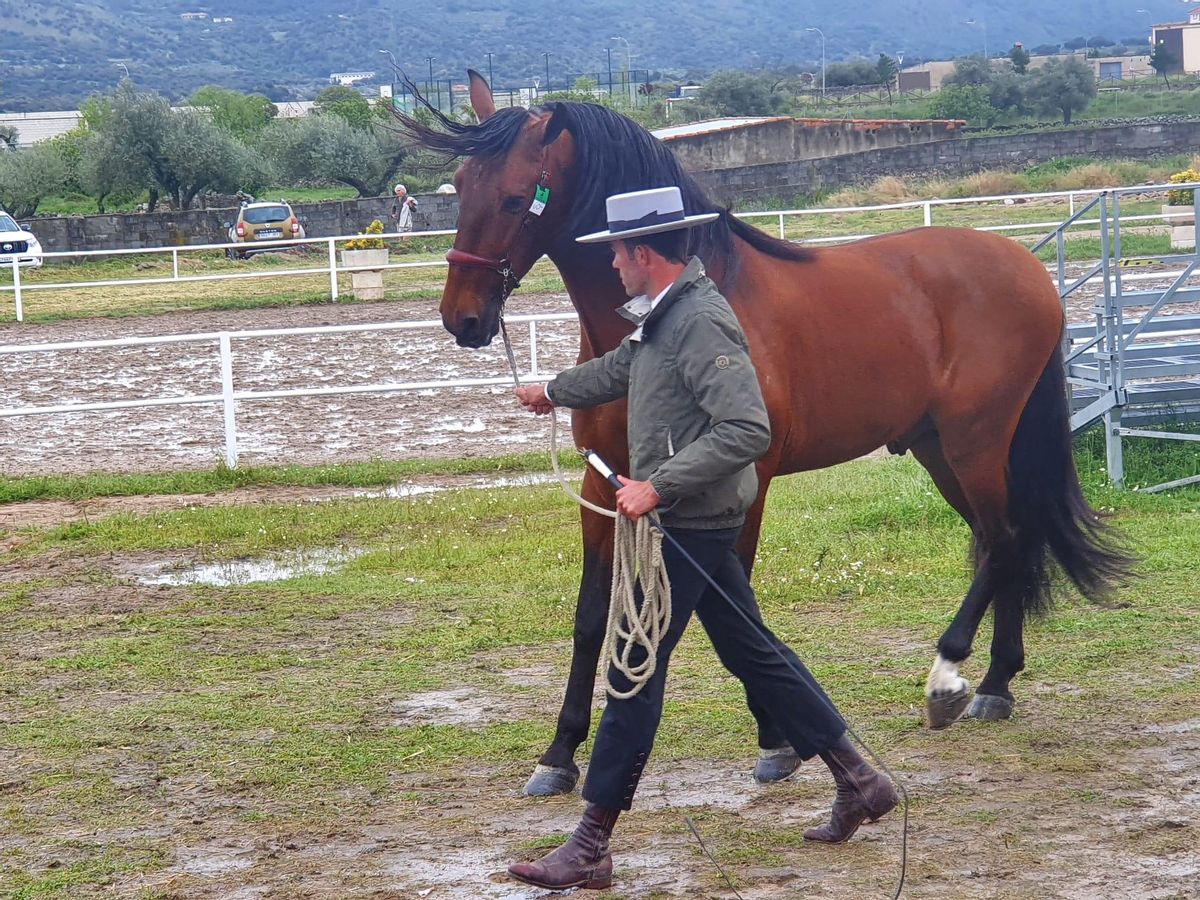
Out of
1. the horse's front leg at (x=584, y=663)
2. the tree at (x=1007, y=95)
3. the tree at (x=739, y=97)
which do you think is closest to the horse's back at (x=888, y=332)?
the horse's front leg at (x=584, y=663)

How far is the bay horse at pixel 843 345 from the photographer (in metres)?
4.70

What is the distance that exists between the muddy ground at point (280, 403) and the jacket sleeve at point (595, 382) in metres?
7.36

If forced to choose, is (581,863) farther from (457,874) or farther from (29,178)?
(29,178)

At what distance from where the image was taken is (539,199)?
470 centimetres

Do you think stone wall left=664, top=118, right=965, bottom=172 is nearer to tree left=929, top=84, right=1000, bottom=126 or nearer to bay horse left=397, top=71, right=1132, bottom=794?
tree left=929, top=84, right=1000, bottom=126

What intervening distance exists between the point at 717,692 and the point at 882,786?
5.22 feet

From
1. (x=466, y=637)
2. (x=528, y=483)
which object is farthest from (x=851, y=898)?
(x=528, y=483)

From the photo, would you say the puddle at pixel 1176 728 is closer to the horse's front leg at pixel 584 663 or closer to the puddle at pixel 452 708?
the horse's front leg at pixel 584 663

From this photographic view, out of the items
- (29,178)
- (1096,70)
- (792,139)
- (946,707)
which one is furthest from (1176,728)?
(1096,70)

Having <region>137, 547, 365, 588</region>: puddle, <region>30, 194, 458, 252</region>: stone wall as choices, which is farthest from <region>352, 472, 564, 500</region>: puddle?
<region>30, 194, 458, 252</region>: stone wall

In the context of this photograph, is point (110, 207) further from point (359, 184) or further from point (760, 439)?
point (760, 439)

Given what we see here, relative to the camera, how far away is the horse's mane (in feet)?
15.4

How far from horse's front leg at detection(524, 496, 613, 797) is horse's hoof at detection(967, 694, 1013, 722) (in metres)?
1.43

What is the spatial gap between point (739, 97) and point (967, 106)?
16.7 m
